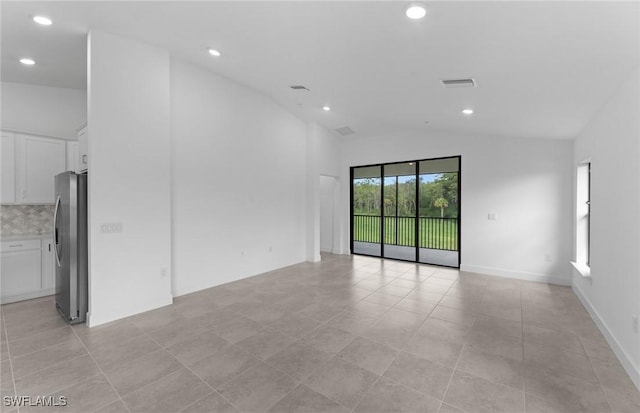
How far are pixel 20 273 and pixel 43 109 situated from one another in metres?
2.53

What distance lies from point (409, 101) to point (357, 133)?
117 inches

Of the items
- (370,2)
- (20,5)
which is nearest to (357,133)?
(370,2)

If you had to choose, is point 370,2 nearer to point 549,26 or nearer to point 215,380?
point 549,26

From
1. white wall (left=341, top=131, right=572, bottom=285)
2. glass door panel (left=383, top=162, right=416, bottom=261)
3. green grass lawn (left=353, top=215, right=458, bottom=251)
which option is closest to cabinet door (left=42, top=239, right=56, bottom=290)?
green grass lawn (left=353, top=215, right=458, bottom=251)

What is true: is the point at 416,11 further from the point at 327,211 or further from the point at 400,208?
the point at 327,211

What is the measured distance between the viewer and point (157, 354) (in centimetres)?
259

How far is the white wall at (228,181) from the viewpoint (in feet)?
14.0

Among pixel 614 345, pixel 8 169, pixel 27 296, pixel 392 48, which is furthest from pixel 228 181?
pixel 614 345

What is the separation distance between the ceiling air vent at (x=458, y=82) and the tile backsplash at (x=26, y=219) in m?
5.98

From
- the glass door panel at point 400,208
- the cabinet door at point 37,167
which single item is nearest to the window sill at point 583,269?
the glass door panel at point 400,208

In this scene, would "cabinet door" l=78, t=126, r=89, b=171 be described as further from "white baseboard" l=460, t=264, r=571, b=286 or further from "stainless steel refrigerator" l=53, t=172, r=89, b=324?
"white baseboard" l=460, t=264, r=571, b=286

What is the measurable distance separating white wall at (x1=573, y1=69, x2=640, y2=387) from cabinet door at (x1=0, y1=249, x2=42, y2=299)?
271 inches

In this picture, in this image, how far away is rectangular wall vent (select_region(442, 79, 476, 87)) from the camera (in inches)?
120

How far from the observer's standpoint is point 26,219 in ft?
13.8
